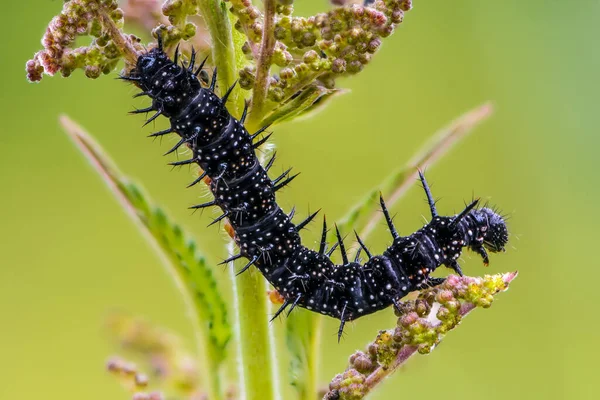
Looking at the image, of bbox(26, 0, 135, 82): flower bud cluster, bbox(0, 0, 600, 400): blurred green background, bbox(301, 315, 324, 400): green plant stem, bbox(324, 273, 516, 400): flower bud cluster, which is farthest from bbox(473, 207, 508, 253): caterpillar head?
bbox(0, 0, 600, 400): blurred green background

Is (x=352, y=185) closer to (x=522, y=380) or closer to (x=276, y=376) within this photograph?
(x=522, y=380)

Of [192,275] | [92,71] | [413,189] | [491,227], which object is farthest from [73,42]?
[413,189]

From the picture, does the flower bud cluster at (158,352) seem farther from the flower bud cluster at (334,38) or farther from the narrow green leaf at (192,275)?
the flower bud cluster at (334,38)

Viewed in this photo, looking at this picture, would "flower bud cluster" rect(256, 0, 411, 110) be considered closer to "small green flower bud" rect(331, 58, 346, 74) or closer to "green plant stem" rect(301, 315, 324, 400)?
"small green flower bud" rect(331, 58, 346, 74)

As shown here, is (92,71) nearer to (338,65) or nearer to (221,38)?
(221,38)

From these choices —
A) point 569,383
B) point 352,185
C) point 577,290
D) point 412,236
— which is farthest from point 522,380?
point 412,236
